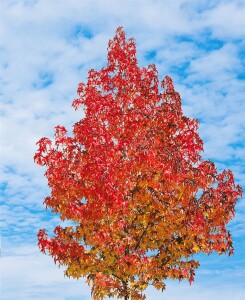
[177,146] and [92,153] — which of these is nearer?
[92,153]

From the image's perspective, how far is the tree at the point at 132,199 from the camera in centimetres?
2123

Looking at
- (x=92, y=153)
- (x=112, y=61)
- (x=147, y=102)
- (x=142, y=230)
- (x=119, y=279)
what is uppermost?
(x=112, y=61)

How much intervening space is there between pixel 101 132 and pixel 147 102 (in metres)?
3.22

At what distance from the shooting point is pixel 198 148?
23391mm

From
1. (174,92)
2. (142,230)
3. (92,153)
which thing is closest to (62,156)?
(92,153)

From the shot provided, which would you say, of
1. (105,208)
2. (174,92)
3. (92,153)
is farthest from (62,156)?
(174,92)

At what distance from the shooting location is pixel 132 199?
70.8 feet

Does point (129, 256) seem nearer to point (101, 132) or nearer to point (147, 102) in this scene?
point (101, 132)

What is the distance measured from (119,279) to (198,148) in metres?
6.60

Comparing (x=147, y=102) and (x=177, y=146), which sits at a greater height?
(x=147, y=102)

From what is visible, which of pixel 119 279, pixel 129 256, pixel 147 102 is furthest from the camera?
pixel 147 102

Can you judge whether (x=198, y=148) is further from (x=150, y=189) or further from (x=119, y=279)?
(x=119, y=279)

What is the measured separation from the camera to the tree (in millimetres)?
21234

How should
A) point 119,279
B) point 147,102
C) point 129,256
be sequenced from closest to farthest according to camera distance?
point 129,256
point 119,279
point 147,102
